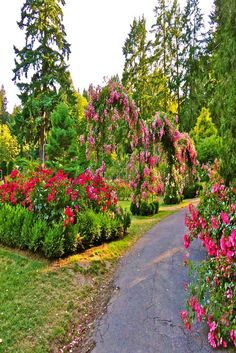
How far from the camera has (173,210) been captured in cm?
1086

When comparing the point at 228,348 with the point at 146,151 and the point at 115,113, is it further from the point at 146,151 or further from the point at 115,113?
the point at 146,151

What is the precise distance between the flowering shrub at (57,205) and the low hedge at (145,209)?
2.79m

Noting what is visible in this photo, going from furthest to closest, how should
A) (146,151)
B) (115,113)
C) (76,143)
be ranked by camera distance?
(76,143)
(146,151)
(115,113)

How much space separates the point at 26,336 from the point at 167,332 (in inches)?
65.9

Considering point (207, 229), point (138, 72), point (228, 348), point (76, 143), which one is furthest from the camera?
point (138, 72)

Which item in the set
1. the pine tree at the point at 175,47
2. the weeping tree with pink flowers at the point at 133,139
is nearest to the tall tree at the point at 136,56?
the pine tree at the point at 175,47

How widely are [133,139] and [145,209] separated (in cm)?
284

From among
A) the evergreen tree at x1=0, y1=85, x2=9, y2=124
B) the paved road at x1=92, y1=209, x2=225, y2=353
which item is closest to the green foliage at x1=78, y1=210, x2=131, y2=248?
the paved road at x1=92, y1=209, x2=225, y2=353

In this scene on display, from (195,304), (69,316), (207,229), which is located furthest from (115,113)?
(195,304)

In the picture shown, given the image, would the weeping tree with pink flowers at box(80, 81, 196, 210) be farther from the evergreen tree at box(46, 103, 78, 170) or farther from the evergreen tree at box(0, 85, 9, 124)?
the evergreen tree at box(0, 85, 9, 124)

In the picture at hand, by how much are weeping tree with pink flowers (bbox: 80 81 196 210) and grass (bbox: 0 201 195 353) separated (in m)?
2.73

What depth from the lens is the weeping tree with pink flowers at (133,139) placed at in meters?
7.62

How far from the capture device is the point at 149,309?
411 centimetres

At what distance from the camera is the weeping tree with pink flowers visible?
300 inches
